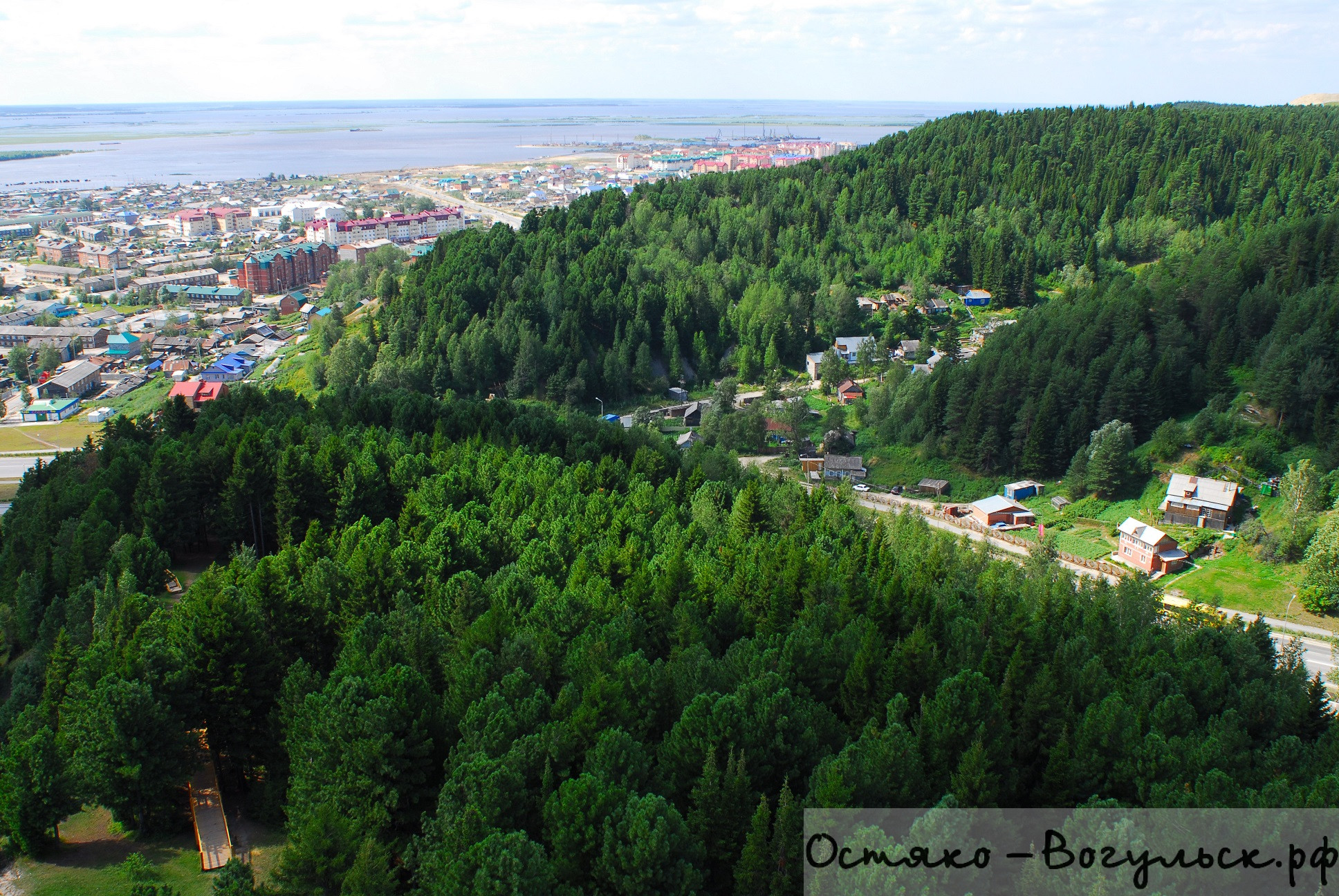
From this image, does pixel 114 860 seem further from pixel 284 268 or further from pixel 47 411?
pixel 284 268

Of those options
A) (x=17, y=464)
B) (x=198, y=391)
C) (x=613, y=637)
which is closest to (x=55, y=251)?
(x=17, y=464)

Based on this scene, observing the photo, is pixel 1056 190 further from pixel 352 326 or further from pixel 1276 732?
pixel 1276 732

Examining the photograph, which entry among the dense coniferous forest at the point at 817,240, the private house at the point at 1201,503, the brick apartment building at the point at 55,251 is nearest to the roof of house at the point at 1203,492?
the private house at the point at 1201,503

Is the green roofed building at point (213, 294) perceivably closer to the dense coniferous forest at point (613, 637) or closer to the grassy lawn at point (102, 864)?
the dense coniferous forest at point (613, 637)

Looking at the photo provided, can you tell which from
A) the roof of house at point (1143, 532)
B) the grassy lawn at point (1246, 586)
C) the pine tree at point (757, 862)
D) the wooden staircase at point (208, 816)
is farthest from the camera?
the roof of house at point (1143, 532)

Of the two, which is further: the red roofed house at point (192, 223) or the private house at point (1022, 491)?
the red roofed house at point (192, 223)

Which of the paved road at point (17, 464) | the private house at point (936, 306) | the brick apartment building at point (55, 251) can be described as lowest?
the paved road at point (17, 464)

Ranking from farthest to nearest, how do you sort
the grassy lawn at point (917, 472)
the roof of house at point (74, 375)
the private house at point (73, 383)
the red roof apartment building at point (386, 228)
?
the red roof apartment building at point (386, 228), the roof of house at point (74, 375), the private house at point (73, 383), the grassy lawn at point (917, 472)
